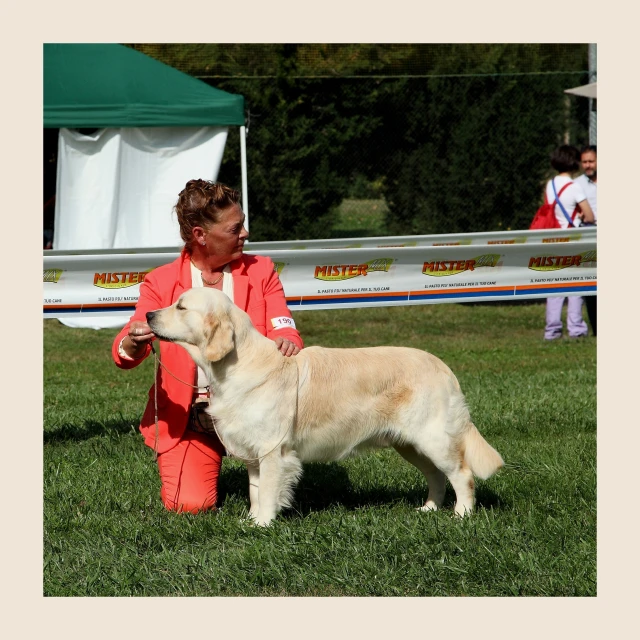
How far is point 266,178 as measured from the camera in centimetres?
1525

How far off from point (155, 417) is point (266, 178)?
424 inches

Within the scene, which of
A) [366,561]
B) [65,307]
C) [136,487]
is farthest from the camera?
[65,307]

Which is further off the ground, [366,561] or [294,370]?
[294,370]

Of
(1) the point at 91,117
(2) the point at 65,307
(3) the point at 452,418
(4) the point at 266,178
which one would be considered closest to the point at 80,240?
(1) the point at 91,117

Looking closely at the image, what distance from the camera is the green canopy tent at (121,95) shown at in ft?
40.2

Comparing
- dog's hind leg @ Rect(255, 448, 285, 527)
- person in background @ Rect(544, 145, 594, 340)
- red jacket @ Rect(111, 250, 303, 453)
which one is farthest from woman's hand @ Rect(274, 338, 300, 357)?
person in background @ Rect(544, 145, 594, 340)

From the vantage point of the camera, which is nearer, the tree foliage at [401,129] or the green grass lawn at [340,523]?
the green grass lawn at [340,523]

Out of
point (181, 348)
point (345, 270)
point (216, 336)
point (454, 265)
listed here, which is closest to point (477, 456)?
point (216, 336)

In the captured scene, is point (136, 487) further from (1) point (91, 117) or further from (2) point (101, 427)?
(1) point (91, 117)

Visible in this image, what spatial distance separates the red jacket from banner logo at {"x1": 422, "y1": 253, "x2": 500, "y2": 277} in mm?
4412

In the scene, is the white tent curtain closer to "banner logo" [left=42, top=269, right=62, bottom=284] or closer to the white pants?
"banner logo" [left=42, top=269, right=62, bottom=284]

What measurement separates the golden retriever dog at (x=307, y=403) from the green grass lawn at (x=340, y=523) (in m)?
0.14

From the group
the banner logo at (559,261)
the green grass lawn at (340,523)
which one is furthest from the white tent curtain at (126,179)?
the green grass lawn at (340,523)

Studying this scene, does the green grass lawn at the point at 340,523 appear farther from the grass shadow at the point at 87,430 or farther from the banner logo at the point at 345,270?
the banner logo at the point at 345,270
